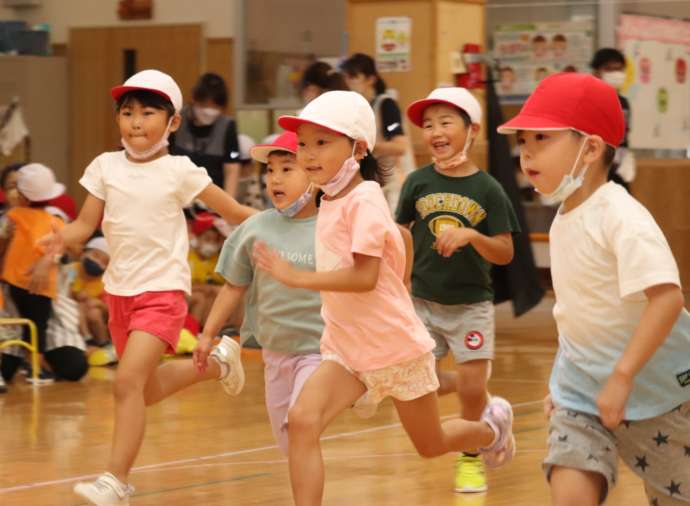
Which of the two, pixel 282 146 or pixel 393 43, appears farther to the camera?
pixel 393 43

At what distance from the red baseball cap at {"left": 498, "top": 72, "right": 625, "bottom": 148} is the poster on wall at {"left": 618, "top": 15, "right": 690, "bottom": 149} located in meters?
10.5

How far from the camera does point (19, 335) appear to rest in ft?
32.3

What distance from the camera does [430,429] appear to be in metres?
5.23

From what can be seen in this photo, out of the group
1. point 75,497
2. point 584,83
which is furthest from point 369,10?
point 584,83

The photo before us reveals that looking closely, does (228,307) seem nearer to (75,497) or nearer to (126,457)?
(126,457)

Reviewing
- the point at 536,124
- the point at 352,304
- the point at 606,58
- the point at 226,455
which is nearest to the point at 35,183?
the point at 226,455

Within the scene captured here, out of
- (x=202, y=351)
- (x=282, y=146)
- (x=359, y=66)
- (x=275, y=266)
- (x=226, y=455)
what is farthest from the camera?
(x=359, y=66)

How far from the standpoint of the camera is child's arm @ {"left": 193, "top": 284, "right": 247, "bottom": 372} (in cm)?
551

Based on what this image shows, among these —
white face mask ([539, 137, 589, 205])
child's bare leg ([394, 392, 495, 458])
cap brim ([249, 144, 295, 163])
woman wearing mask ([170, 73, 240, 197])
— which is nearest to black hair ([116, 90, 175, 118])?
cap brim ([249, 144, 295, 163])

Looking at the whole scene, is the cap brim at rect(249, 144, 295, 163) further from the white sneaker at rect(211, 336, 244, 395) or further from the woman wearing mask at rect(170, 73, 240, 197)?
the woman wearing mask at rect(170, 73, 240, 197)

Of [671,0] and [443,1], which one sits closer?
[443,1]

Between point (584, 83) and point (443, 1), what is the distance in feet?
27.0

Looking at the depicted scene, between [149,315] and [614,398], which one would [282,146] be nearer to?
[149,315]

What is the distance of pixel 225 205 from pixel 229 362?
26.1 inches
